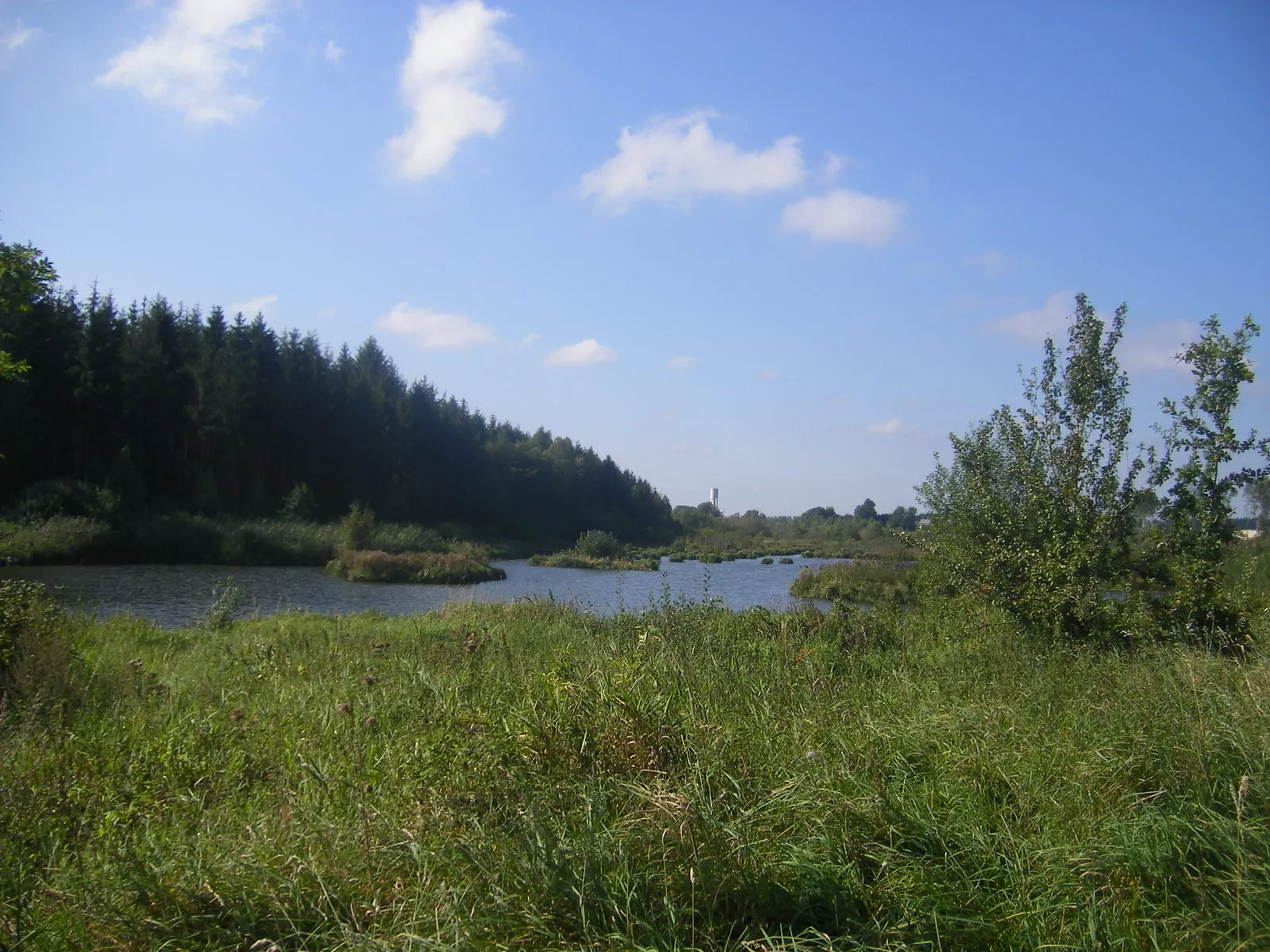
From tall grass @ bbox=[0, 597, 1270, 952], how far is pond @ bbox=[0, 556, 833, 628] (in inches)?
181

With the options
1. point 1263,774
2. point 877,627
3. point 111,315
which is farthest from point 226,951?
point 111,315

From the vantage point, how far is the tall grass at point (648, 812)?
9.28 feet

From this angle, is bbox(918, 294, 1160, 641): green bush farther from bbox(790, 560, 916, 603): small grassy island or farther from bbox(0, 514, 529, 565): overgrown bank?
bbox(0, 514, 529, 565): overgrown bank

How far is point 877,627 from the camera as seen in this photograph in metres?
10.4

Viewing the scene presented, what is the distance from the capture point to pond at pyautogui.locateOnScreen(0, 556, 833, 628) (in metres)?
16.2

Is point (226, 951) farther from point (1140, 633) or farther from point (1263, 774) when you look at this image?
point (1140, 633)

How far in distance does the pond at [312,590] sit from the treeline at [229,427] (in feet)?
27.1

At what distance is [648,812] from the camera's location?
324 centimetres

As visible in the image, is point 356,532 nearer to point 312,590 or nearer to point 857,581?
point 312,590

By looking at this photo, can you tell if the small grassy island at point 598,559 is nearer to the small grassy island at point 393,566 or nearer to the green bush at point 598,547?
the green bush at point 598,547

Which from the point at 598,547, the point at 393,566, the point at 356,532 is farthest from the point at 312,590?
the point at 598,547

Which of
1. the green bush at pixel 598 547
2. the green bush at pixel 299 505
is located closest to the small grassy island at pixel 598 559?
→ the green bush at pixel 598 547

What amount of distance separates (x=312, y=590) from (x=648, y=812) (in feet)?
75.8

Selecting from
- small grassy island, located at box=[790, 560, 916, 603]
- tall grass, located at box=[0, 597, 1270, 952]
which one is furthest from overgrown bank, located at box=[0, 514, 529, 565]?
tall grass, located at box=[0, 597, 1270, 952]
